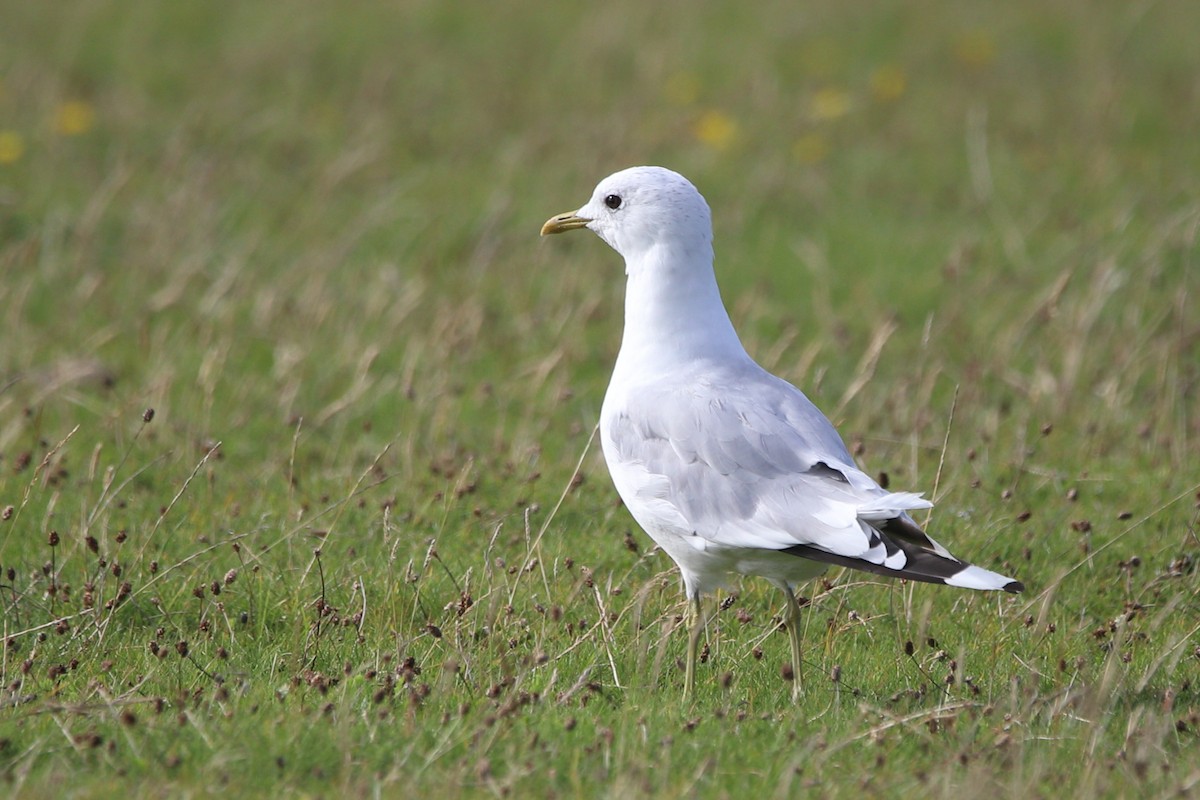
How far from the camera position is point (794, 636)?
4785 millimetres

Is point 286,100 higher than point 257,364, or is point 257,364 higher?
point 286,100

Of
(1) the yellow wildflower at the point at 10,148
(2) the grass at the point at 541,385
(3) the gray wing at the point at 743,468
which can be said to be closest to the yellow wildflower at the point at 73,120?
(2) the grass at the point at 541,385

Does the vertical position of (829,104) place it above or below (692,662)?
above

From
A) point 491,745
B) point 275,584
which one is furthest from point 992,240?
point 491,745

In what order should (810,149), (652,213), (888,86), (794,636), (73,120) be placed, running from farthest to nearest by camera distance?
1. (888,86)
2. (810,149)
3. (73,120)
4. (652,213)
5. (794,636)

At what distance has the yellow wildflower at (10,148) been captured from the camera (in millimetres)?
10922

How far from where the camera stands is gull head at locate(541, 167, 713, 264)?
208 inches

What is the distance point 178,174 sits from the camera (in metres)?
11.2

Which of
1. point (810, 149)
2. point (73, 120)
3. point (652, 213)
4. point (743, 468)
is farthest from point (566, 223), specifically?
point (73, 120)

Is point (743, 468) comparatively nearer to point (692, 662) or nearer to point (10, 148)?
point (692, 662)

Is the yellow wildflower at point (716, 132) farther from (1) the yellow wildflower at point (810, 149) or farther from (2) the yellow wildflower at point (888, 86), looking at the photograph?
(2) the yellow wildflower at point (888, 86)

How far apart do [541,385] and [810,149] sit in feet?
16.8

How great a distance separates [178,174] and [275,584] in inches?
262

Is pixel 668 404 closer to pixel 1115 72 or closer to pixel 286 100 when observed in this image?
pixel 286 100
